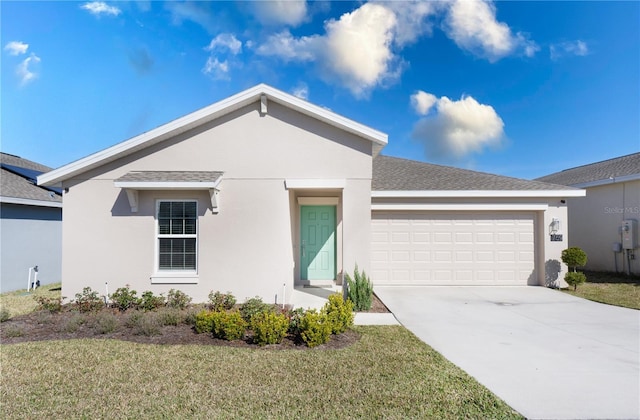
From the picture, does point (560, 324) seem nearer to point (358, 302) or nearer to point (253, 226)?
point (358, 302)

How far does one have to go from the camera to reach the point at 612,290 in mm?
10250

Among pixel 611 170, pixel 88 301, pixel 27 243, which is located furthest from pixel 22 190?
pixel 611 170

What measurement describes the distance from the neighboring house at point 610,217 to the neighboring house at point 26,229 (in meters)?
22.2

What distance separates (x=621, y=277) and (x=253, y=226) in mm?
14341

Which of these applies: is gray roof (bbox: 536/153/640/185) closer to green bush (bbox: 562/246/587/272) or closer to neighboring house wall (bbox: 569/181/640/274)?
neighboring house wall (bbox: 569/181/640/274)

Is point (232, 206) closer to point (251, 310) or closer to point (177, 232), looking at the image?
point (177, 232)

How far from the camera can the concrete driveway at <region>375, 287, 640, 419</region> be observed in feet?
12.1

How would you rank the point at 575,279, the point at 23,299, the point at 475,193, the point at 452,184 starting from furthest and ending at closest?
1. the point at 452,184
2. the point at 475,193
3. the point at 575,279
4. the point at 23,299

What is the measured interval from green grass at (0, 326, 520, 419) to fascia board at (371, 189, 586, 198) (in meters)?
6.04

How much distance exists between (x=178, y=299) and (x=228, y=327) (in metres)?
2.86

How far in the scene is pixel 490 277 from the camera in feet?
36.0

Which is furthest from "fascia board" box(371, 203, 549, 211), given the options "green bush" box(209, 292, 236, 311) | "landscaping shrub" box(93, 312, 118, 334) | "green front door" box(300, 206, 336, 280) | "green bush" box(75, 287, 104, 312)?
"green bush" box(75, 287, 104, 312)

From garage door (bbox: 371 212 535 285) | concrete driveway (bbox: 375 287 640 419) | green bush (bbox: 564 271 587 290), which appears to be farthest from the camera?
garage door (bbox: 371 212 535 285)

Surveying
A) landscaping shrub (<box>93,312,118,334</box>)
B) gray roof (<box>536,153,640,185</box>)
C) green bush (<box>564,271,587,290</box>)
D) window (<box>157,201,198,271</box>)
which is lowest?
landscaping shrub (<box>93,312,118,334</box>)
